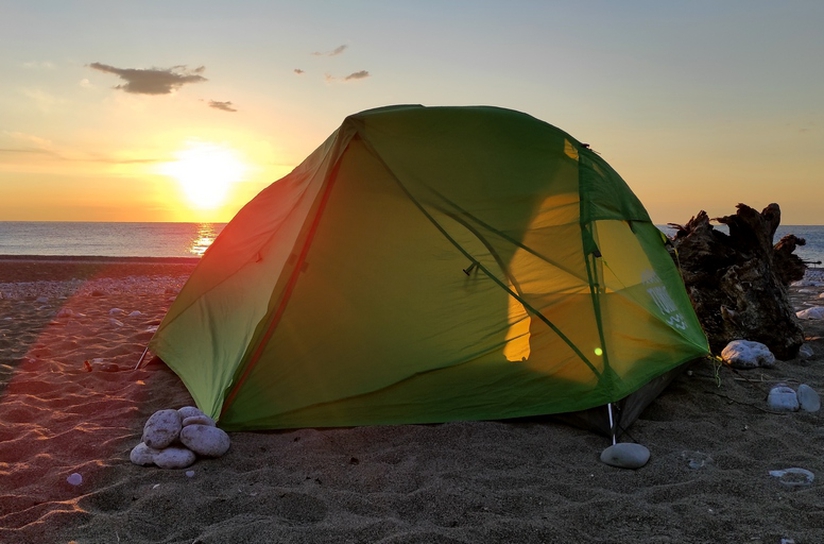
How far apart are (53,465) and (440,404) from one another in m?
2.26

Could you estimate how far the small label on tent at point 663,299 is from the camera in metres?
4.55

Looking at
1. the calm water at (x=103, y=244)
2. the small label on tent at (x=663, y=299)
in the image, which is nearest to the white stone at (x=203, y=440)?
the small label on tent at (x=663, y=299)

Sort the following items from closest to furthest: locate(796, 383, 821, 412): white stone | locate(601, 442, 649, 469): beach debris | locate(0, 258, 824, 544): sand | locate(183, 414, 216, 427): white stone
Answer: locate(0, 258, 824, 544): sand, locate(601, 442, 649, 469): beach debris, locate(183, 414, 216, 427): white stone, locate(796, 383, 821, 412): white stone

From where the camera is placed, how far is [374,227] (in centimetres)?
416

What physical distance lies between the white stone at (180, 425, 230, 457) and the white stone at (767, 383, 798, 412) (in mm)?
3700

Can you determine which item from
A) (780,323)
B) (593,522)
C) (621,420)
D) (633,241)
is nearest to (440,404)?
(621,420)

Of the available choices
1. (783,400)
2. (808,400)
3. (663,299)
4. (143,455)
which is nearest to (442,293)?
(663,299)

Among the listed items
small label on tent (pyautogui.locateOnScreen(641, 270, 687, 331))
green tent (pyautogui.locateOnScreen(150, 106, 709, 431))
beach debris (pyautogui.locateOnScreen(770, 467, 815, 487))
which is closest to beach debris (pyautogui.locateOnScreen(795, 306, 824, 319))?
small label on tent (pyautogui.locateOnScreen(641, 270, 687, 331))

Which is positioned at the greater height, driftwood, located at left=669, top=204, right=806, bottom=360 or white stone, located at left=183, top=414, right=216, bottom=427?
driftwood, located at left=669, top=204, right=806, bottom=360

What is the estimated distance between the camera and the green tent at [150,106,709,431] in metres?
3.86

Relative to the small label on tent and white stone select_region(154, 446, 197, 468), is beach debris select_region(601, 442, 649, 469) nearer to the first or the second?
the small label on tent

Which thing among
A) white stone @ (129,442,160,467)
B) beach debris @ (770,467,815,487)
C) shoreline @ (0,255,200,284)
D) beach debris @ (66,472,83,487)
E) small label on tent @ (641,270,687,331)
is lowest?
beach debris @ (770,467,815,487)

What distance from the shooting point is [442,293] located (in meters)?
4.11

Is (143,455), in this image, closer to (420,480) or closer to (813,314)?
(420,480)
